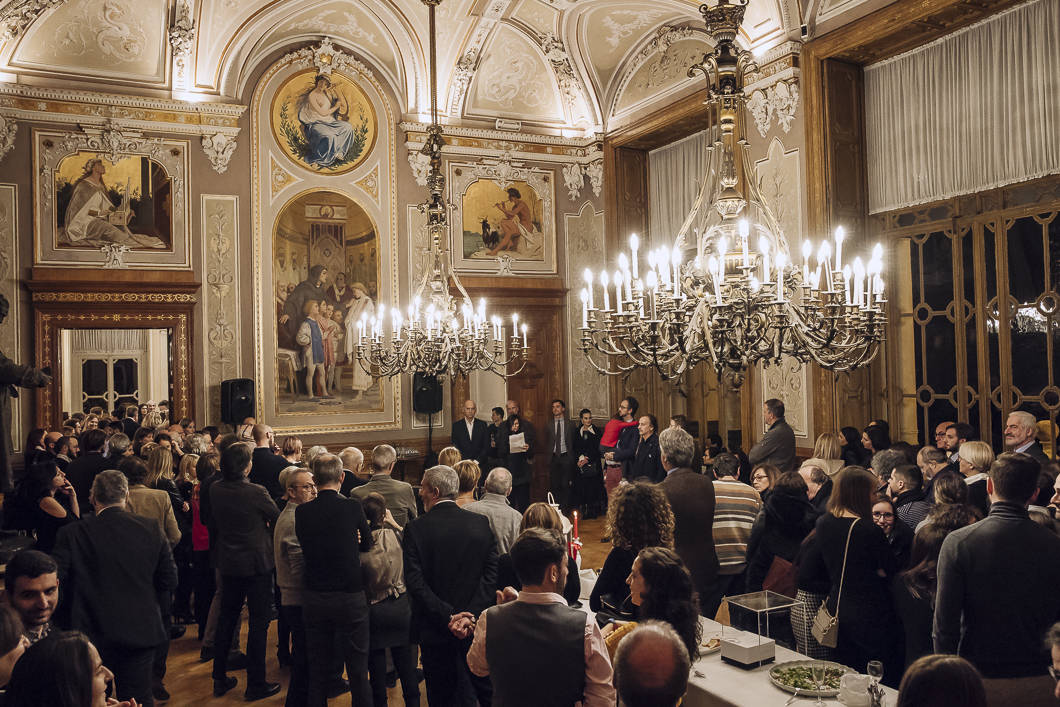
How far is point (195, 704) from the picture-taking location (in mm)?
5363

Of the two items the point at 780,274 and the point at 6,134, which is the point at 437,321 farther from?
the point at 6,134

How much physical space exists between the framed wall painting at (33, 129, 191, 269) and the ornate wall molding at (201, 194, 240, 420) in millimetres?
291

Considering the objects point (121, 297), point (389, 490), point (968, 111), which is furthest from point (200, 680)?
point (968, 111)

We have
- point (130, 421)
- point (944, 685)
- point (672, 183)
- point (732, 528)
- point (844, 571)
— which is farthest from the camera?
point (672, 183)

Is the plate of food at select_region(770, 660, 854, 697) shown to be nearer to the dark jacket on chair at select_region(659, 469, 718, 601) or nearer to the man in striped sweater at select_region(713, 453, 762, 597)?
the dark jacket on chair at select_region(659, 469, 718, 601)

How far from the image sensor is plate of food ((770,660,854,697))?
319 centimetres

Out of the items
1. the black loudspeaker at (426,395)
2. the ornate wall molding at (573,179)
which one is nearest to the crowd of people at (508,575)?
the black loudspeaker at (426,395)

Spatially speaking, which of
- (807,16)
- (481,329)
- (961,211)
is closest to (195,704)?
(481,329)

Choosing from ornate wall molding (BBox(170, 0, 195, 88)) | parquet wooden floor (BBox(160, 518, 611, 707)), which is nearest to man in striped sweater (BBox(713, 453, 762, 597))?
parquet wooden floor (BBox(160, 518, 611, 707))

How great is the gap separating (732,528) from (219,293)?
8.00 meters

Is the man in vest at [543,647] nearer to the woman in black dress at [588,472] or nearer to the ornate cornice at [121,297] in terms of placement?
the woman in black dress at [588,472]

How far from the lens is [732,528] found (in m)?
5.11

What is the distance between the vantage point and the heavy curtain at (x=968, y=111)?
7.20 metres

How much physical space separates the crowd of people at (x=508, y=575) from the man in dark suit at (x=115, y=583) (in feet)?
0.03
